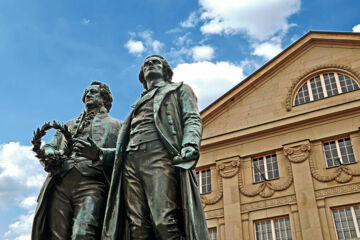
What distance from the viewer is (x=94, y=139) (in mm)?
4367

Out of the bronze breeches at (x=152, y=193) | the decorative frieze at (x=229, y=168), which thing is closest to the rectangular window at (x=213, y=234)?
the decorative frieze at (x=229, y=168)

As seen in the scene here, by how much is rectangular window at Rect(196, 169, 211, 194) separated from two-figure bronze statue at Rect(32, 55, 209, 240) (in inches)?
748

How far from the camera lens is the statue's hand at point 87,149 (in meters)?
3.91

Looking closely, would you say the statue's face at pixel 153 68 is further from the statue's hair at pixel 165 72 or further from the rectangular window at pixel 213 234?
the rectangular window at pixel 213 234

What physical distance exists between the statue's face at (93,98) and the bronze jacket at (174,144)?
564mm

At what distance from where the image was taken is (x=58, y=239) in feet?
12.5

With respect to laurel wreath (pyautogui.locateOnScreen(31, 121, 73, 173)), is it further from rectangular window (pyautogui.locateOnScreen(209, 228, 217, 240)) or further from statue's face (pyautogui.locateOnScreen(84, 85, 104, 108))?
rectangular window (pyautogui.locateOnScreen(209, 228, 217, 240))

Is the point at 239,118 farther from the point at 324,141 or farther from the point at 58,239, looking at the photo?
the point at 58,239

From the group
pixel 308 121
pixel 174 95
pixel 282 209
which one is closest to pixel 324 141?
pixel 308 121

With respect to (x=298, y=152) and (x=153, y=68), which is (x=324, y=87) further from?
(x=153, y=68)

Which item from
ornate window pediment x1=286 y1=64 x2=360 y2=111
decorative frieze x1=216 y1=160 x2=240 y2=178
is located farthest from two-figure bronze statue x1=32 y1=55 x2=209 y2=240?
ornate window pediment x1=286 y1=64 x2=360 y2=111

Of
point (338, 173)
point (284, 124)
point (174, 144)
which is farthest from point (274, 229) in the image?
point (174, 144)

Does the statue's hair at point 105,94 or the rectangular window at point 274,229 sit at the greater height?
the rectangular window at point 274,229

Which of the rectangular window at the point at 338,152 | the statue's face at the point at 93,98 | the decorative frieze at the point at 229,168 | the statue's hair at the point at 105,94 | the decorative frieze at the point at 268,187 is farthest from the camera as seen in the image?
the decorative frieze at the point at 229,168
